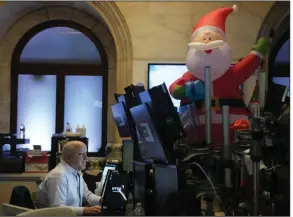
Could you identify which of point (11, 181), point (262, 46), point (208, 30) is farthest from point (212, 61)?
point (11, 181)

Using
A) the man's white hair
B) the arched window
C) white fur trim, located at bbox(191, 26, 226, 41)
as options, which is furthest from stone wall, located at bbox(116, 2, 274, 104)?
white fur trim, located at bbox(191, 26, 226, 41)

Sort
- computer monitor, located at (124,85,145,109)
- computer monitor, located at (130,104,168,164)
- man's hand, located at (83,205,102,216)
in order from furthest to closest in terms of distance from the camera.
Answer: man's hand, located at (83,205,102,216) → computer monitor, located at (124,85,145,109) → computer monitor, located at (130,104,168,164)

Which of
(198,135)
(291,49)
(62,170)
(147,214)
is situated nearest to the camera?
(291,49)

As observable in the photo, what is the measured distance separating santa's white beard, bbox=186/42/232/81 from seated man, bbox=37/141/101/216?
3.23ft

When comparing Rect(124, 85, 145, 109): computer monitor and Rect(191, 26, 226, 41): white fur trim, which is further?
Rect(191, 26, 226, 41): white fur trim

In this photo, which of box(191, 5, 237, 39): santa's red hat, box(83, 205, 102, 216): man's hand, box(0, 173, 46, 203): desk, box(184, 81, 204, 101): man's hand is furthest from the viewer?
box(0, 173, 46, 203): desk

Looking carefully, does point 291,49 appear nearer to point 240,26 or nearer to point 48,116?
point 240,26

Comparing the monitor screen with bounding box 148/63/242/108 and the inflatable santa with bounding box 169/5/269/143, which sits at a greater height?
the monitor screen with bounding box 148/63/242/108

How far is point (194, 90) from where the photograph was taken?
2.84 metres

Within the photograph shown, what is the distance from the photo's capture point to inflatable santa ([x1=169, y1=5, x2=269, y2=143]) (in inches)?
111

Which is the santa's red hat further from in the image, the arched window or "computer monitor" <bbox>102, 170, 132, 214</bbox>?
the arched window

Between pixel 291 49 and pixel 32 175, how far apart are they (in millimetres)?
3865

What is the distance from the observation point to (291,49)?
57.4 inches

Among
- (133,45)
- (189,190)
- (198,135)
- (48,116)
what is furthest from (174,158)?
(48,116)
